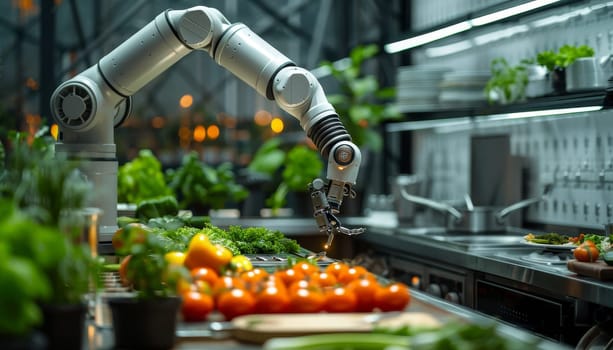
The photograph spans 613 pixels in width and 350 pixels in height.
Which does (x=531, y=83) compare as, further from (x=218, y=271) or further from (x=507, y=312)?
(x=218, y=271)

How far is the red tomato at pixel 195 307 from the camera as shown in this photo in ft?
6.93

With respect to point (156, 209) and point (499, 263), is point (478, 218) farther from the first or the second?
point (156, 209)

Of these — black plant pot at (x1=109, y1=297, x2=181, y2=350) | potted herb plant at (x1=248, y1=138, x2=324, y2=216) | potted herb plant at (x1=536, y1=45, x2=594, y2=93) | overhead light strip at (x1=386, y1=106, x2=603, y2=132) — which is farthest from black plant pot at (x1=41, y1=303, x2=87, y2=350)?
potted herb plant at (x1=248, y1=138, x2=324, y2=216)

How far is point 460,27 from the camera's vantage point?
5449 millimetres

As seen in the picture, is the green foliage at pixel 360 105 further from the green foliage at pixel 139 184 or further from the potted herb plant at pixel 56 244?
the potted herb plant at pixel 56 244

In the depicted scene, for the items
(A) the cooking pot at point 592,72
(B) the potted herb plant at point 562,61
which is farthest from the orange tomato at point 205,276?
(B) the potted herb plant at point 562,61

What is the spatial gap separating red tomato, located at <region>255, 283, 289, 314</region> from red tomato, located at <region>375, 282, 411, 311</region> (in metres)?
0.22

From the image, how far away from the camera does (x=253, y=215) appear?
682cm

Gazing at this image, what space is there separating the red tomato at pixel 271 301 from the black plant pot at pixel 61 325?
1.61 ft

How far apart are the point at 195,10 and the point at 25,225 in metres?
1.94

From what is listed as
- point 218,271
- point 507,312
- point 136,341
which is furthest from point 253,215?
point 136,341

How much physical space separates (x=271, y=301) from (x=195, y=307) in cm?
17

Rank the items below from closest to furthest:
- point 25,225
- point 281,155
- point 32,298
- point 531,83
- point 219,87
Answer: point 25,225 < point 32,298 < point 531,83 < point 281,155 < point 219,87

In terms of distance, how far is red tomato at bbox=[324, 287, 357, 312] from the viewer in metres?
2.18
